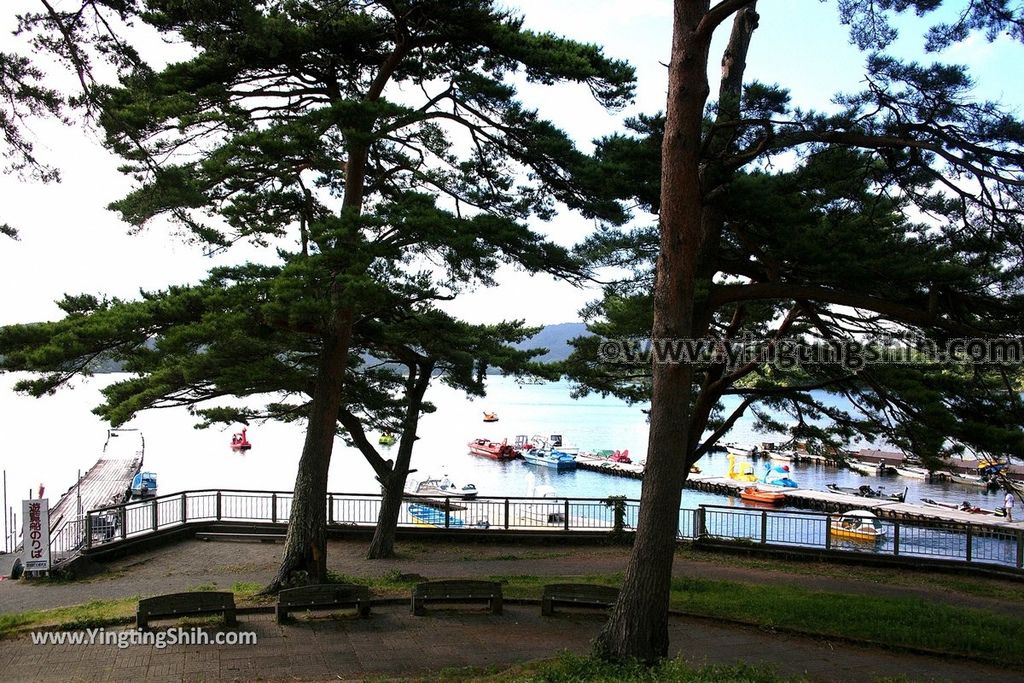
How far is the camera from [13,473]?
4866cm

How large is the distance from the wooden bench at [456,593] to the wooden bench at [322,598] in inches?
29.1

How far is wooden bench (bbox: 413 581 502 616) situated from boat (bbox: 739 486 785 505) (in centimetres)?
3430

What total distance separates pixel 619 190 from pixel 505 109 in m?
2.29

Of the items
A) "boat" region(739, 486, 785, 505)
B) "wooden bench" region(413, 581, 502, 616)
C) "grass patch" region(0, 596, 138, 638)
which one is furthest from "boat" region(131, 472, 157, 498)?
"wooden bench" region(413, 581, 502, 616)

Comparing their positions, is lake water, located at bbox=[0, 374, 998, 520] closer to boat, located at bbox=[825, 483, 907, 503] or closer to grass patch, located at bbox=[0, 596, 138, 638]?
boat, located at bbox=[825, 483, 907, 503]

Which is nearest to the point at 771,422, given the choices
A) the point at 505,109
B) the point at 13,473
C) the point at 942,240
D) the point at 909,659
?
the point at 942,240

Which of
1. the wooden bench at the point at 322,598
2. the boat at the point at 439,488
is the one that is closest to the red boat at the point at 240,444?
the boat at the point at 439,488

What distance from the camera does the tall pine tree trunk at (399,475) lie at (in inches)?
689

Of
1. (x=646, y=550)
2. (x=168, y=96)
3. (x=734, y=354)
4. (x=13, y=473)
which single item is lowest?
(x=13, y=473)

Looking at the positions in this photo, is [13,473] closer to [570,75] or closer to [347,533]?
[347,533]

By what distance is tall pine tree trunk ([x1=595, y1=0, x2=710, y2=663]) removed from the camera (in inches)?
330

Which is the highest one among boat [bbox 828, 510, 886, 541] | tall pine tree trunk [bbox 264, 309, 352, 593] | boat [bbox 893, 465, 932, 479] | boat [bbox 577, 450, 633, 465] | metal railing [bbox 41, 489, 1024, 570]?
tall pine tree trunk [bbox 264, 309, 352, 593]

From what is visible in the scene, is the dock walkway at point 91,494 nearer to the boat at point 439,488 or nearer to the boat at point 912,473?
the boat at point 439,488

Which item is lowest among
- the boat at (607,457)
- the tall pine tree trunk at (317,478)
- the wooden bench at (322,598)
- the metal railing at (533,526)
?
the boat at (607,457)
